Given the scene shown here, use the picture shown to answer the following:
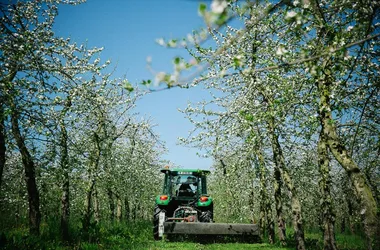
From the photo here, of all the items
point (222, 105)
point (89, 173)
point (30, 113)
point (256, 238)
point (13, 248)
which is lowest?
point (256, 238)

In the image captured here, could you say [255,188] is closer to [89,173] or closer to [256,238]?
[256,238]

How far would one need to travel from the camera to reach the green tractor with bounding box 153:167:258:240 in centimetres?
1049

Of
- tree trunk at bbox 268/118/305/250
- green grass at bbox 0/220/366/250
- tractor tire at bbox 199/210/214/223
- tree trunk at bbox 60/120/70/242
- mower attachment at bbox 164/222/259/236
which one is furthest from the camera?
tractor tire at bbox 199/210/214/223

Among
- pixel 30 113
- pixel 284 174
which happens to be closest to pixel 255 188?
pixel 284 174

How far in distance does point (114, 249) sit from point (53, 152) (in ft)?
11.8

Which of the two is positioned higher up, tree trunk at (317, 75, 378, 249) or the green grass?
tree trunk at (317, 75, 378, 249)

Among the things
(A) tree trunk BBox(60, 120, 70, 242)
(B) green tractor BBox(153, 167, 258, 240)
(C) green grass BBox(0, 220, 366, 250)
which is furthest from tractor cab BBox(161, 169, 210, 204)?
(A) tree trunk BBox(60, 120, 70, 242)

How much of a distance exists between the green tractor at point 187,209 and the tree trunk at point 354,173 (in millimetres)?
5636

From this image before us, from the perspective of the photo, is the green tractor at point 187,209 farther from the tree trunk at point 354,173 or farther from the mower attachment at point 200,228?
the tree trunk at point 354,173

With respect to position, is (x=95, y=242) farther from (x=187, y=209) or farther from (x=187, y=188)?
(x=187, y=188)

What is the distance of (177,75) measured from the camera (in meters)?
2.37

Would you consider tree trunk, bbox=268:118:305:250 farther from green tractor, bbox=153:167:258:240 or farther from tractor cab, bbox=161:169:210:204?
tractor cab, bbox=161:169:210:204

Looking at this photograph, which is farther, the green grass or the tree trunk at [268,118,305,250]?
the tree trunk at [268,118,305,250]

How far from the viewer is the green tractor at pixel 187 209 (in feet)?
34.4
